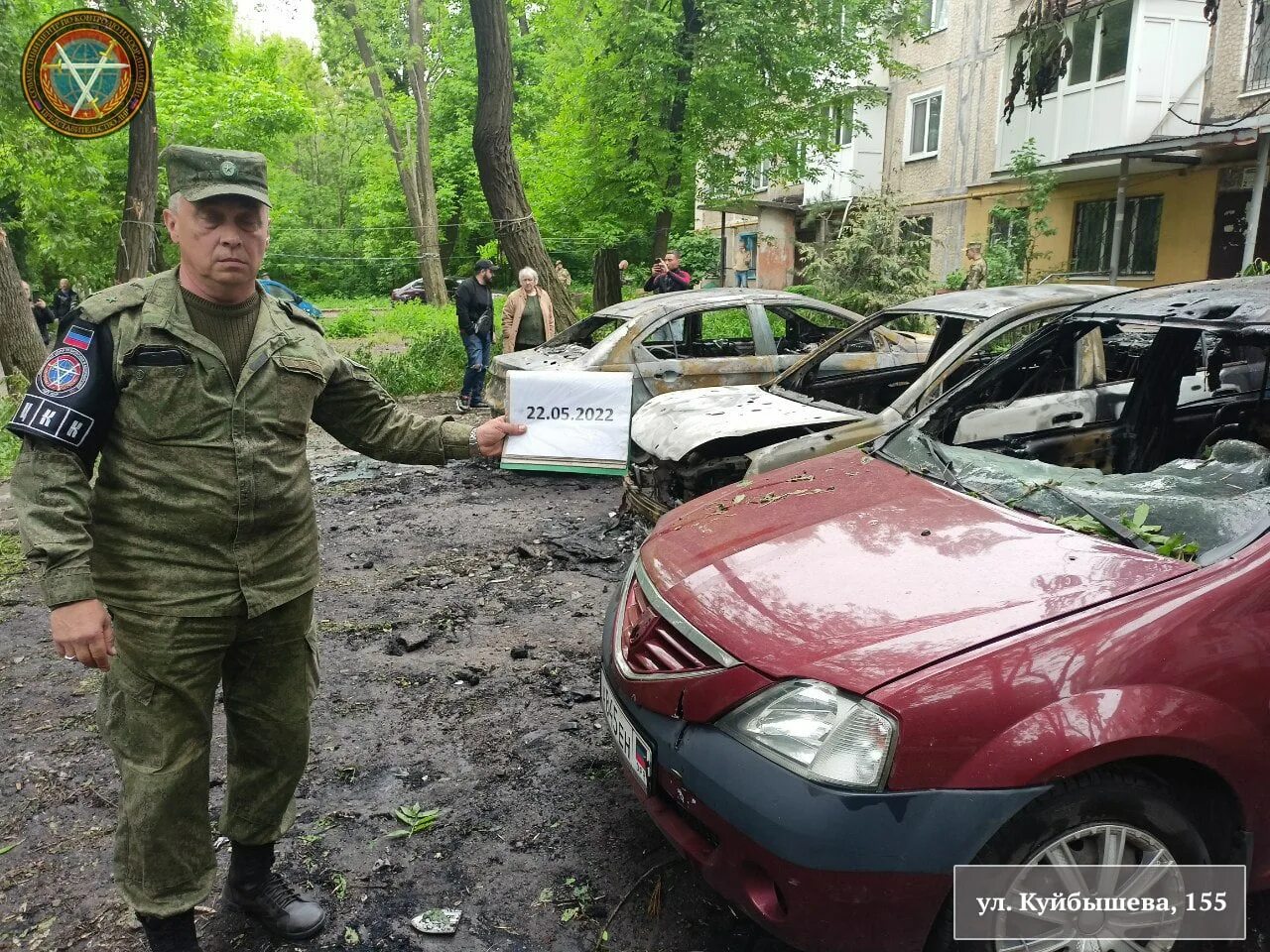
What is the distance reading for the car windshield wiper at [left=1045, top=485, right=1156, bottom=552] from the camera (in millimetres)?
2332

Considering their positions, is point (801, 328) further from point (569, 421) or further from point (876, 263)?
point (876, 263)

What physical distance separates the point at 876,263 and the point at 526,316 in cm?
Answer: 757

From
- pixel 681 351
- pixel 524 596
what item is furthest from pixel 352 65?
pixel 524 596

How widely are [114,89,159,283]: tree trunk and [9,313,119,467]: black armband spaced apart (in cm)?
1194

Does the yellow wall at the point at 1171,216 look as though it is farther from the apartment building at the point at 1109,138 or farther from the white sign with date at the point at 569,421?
the white sign with date at the point at 569,421

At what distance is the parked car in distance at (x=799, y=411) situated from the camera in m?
4.88

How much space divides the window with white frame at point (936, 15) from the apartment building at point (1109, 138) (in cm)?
4

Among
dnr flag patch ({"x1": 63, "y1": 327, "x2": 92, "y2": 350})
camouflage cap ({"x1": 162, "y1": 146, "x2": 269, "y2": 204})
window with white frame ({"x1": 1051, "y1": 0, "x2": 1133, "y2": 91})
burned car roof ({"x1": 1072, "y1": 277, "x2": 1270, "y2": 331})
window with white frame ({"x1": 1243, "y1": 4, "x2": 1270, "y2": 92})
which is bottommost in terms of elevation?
dnr flag patch ({"x1": 63, "y1": 327, "x2": 92, "y2": 350})

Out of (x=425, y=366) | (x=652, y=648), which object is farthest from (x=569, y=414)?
(x=425, y=366)

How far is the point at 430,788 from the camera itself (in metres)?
3.18

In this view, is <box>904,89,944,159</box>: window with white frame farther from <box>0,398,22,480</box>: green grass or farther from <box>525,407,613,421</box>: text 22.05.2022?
<box>525,407,613,421</box>: text 22.05.2022

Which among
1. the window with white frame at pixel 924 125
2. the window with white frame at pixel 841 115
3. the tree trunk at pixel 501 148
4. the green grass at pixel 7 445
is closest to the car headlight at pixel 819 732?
the green grass at pixel 7 445

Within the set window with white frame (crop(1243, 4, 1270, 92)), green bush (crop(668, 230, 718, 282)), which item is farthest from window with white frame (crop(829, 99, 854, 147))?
green bush (crop(668, 230, 718, 282))

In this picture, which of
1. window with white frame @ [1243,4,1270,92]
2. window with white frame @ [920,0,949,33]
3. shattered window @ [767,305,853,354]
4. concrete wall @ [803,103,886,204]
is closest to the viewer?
shattered window @ [767,305,853,354]
